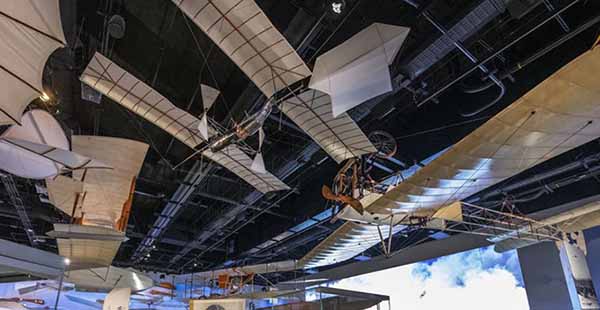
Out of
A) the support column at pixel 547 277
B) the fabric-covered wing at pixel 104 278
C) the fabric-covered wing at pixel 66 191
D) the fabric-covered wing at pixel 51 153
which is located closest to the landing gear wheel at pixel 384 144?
the fabric-covered wing at pixel 51 153

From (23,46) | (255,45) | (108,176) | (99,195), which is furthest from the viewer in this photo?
→ (99,195)

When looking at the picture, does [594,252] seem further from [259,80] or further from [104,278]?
[104,278]

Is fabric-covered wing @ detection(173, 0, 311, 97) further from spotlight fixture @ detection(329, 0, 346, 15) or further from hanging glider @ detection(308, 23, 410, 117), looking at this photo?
spotlight fixture @ detection(329, 0, 346, 15)

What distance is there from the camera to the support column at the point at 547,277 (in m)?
8.95

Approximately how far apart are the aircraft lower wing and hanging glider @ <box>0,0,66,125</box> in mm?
1276

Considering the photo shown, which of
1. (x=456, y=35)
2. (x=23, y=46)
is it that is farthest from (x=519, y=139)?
(x=23, y=46)

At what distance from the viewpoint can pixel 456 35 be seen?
4496 mm

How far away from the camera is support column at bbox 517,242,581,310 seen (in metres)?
8.95

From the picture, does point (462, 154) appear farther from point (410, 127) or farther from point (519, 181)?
point (519, 181)

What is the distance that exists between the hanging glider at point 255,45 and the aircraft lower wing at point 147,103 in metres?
1.46

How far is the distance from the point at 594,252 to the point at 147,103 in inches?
408

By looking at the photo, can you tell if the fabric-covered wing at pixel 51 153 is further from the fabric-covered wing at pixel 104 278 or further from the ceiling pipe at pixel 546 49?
the ceiling pipe at pixel 546 49

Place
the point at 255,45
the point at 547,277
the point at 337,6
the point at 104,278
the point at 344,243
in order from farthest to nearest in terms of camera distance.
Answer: the point at 344,243 < the point at 547,277 < the point at 104,278 < the point at 337,6 < the point at 255,45

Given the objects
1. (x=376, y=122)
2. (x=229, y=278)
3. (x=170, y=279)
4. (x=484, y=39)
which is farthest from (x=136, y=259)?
(x=484, y=39)
